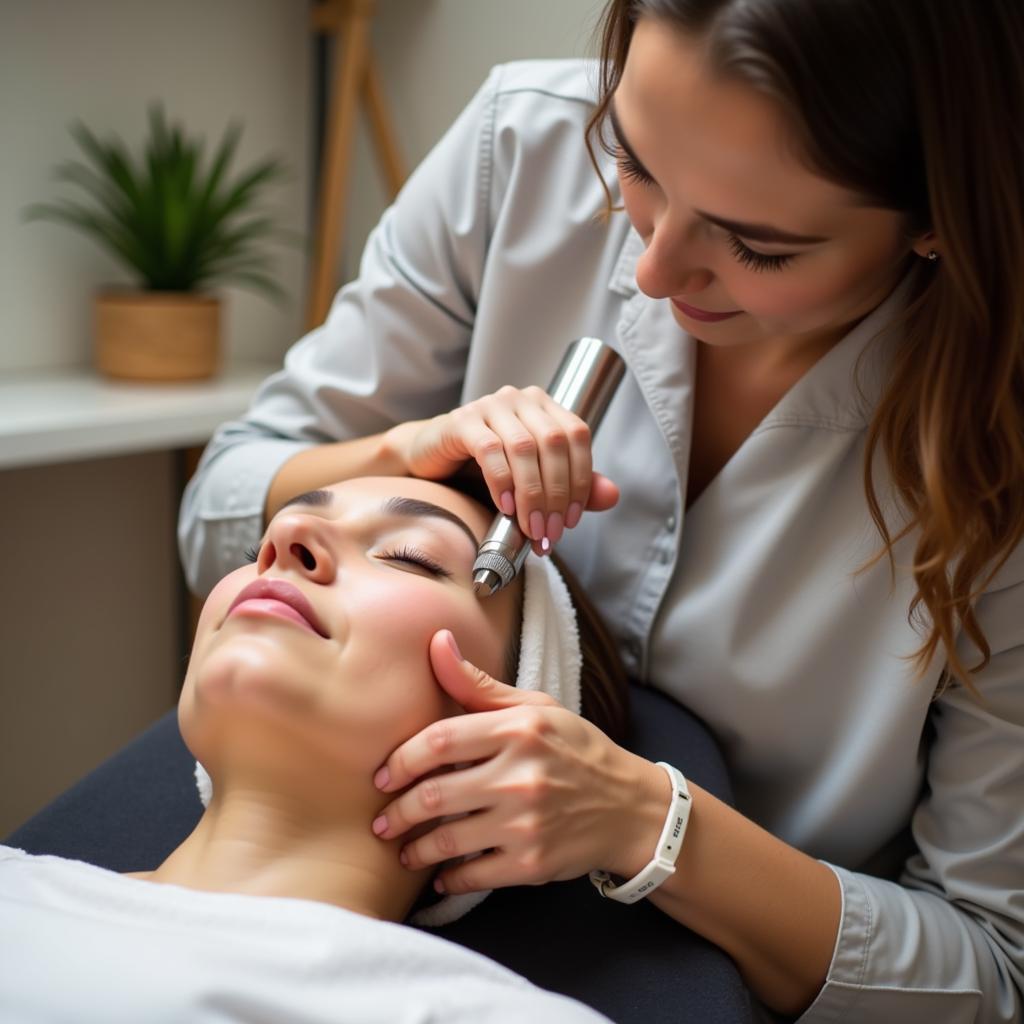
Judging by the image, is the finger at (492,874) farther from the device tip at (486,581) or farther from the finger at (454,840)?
the device tip at (486,581)

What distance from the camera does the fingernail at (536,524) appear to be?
3.27 feet

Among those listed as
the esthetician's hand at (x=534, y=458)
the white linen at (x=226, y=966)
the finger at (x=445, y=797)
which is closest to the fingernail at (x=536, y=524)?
the esthetician's hand at (x=534, y=458)

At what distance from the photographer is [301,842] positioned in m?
0.90

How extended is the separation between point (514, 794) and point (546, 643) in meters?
0.21

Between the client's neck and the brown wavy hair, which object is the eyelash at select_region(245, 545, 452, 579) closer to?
the client's neck

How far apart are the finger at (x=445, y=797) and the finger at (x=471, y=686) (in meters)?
0.06

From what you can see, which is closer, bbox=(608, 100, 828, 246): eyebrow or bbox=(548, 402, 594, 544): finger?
bbox=(608, 100, 828, 246): eyebrow

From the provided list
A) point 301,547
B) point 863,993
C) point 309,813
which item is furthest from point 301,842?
point 863,993

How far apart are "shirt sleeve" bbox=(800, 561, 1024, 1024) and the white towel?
0.29 meters

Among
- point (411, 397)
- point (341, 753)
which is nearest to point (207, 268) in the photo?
point (411, 397)

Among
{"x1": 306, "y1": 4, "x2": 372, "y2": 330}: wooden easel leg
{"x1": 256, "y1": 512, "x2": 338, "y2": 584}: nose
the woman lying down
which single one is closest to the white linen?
the woman lying down

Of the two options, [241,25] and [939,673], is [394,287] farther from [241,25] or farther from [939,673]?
[241,25]

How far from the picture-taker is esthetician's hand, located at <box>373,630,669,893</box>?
0.84 metres

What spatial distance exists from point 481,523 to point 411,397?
1.06 ft
